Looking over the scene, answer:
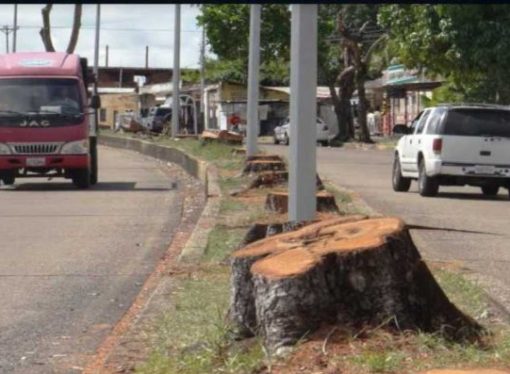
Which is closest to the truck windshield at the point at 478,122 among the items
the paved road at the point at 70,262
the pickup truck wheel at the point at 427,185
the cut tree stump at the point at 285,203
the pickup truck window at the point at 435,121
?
the pickup truck window at the point at 435,121

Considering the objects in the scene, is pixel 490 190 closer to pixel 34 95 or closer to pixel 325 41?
pixel 34 95

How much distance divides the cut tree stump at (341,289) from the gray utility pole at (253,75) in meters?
17.9

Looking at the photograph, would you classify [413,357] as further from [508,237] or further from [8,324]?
[508,237]

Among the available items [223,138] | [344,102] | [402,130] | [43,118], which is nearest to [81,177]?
[43,118]

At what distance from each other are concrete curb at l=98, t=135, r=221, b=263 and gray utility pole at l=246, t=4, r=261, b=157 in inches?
41.5

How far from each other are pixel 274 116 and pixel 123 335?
213 ft

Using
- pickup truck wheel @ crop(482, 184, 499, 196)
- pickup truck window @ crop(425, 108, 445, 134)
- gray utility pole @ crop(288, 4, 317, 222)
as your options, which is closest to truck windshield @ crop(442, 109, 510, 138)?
pickup truck window @ crop(425, 108, 445, 134)

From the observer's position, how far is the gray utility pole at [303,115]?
366 inches

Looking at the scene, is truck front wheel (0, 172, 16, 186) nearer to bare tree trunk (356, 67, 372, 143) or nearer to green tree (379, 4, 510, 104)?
green tree (379, 4, 510, 104)

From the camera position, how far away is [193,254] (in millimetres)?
12406

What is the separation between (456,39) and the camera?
29016mm

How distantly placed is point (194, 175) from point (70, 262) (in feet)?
56.3

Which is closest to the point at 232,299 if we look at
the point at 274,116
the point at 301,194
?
the point at 301,194

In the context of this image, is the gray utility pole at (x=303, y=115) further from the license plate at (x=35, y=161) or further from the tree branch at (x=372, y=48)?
the tree branch at (x=372, y=48)
